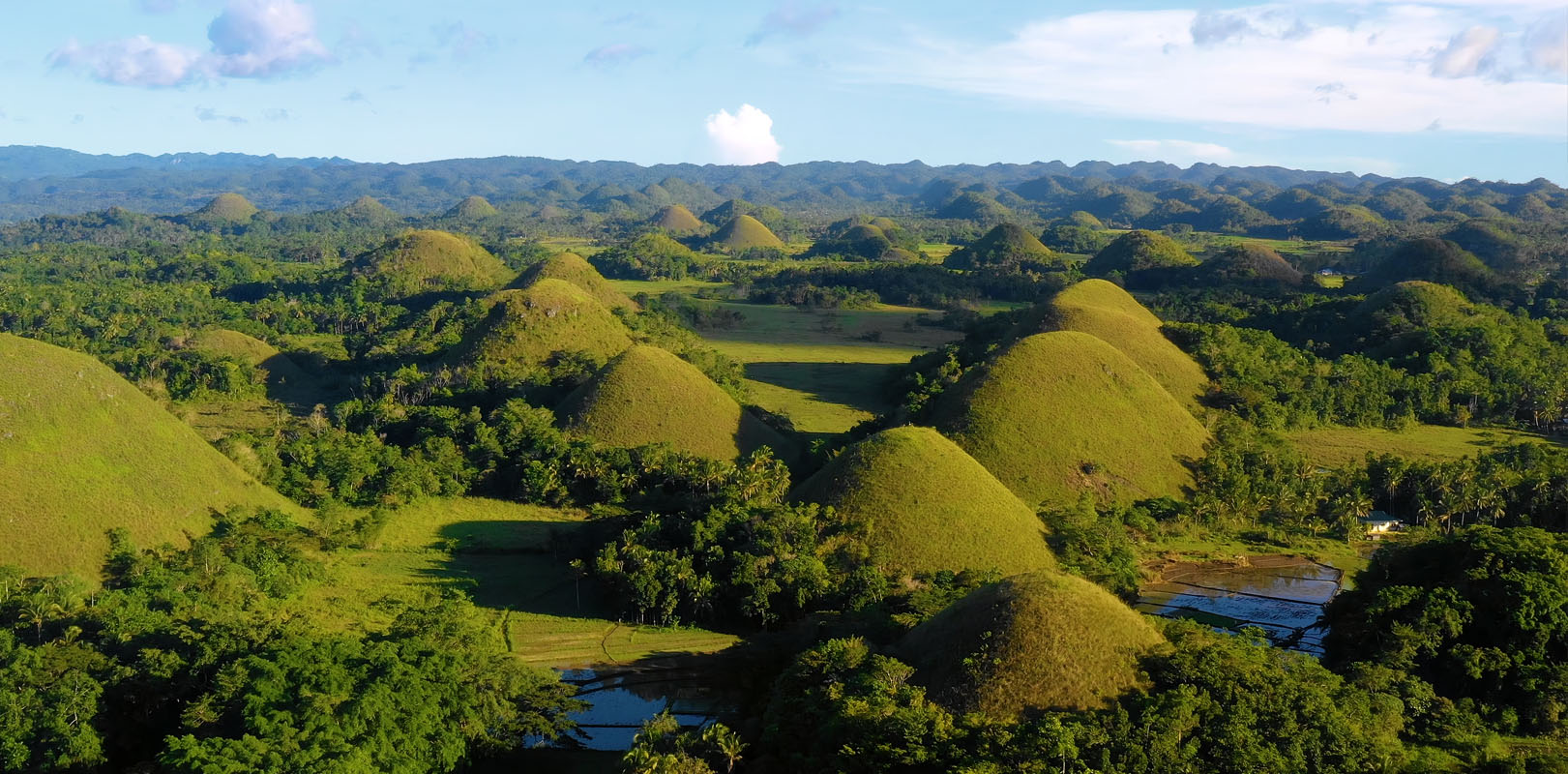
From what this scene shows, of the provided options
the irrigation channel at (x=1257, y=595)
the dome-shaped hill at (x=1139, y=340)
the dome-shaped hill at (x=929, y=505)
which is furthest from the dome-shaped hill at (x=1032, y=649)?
the dome-shaped hill at (x=1139, y=340)

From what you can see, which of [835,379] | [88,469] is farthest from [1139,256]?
[88,469]

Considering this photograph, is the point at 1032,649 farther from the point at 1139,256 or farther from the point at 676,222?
the point at 676,222

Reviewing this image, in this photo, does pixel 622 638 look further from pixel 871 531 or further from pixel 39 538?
pixel 39 538

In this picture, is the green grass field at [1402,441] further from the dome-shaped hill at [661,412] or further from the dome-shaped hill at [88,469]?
the dome-shaped hill at [88,469]

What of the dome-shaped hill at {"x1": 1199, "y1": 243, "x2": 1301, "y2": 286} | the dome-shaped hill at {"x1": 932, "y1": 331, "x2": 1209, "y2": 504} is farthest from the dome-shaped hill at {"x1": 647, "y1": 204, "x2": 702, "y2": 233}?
the dome-shaped hill at {"x1": 932, "y1": 331, "x2": 1209, "y2": 504}

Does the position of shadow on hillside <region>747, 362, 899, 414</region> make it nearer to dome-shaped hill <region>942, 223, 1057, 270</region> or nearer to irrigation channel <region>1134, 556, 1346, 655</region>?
irrigation channel <region>1134, 556, 1346, 655</region>

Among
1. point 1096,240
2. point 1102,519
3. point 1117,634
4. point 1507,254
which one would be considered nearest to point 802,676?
point 1117,634

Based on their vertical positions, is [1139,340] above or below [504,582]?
above

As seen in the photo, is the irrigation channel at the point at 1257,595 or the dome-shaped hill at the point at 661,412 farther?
the dome-shaped hill at the point at 661,412
